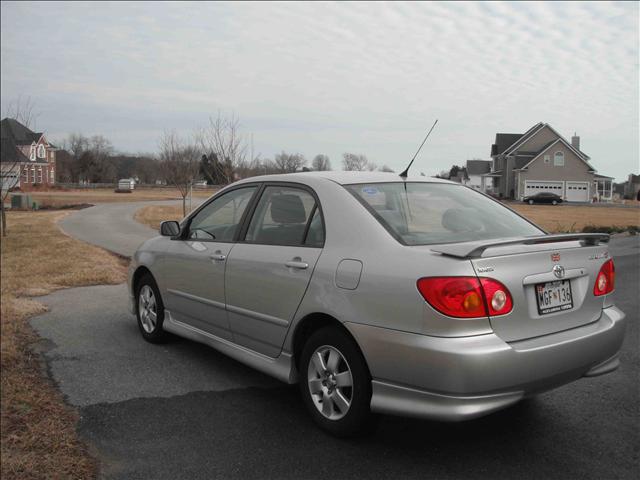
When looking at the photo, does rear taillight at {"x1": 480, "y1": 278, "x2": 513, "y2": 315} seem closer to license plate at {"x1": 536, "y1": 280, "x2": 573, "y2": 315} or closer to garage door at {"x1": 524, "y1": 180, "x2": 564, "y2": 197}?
license plate at {"x1": 536, "y1": 280, "x2": 573, "y2": 315}

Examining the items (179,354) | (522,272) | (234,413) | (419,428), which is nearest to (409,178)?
(522,272)

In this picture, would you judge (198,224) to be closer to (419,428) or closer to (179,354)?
(179,354)

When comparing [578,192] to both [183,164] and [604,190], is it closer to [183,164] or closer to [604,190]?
[604,190]

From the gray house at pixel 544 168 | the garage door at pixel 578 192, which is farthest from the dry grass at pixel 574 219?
the garage door at pixel 578 192

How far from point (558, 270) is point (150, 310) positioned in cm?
378

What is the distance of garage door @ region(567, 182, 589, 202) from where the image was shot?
49.0m

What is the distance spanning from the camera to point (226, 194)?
16.4 ft

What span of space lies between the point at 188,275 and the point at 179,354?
33.3 inches

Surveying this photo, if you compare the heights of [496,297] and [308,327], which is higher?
[496,297]

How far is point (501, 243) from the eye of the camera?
312 centimetres

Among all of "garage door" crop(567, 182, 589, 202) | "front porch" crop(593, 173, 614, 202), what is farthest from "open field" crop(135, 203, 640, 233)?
"front porch" crop(593, 173, 614, 202)

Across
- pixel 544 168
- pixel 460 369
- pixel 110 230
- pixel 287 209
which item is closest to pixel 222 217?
pixel 287 209

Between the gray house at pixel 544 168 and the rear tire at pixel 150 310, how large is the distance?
29.6 metres

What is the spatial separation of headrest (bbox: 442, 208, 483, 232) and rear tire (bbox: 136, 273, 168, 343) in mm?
2848
